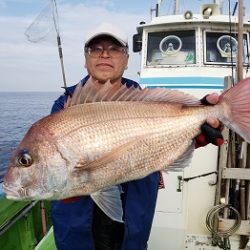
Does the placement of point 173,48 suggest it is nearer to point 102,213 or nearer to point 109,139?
point 102,213

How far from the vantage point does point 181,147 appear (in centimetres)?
256

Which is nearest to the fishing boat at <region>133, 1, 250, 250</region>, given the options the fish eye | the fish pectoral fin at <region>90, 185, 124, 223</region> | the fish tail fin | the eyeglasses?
the eyeglasses

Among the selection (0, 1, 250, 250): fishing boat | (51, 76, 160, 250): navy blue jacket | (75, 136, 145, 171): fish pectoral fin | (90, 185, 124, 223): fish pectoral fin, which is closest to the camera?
(75, 136, 145, 171): fish pectoral fin

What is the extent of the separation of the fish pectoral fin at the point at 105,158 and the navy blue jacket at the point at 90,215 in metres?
0.69

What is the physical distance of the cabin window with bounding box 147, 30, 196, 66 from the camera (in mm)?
6863

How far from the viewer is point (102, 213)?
2992mm

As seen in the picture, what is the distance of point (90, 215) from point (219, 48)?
4.82m

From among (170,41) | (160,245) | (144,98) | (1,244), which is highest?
(170,41)

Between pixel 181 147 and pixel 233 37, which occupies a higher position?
pixel 233 37

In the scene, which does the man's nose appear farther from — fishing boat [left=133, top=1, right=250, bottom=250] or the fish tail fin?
fishing boat [left=133, top=1, right=250, bottom=250]

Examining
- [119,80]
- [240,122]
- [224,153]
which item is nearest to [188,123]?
[240,122]

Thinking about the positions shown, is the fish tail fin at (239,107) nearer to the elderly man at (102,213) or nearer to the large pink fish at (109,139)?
the large pink fish at (109,139)

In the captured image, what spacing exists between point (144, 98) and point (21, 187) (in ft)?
3.04

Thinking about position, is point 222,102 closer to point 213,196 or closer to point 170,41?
point 213,196
